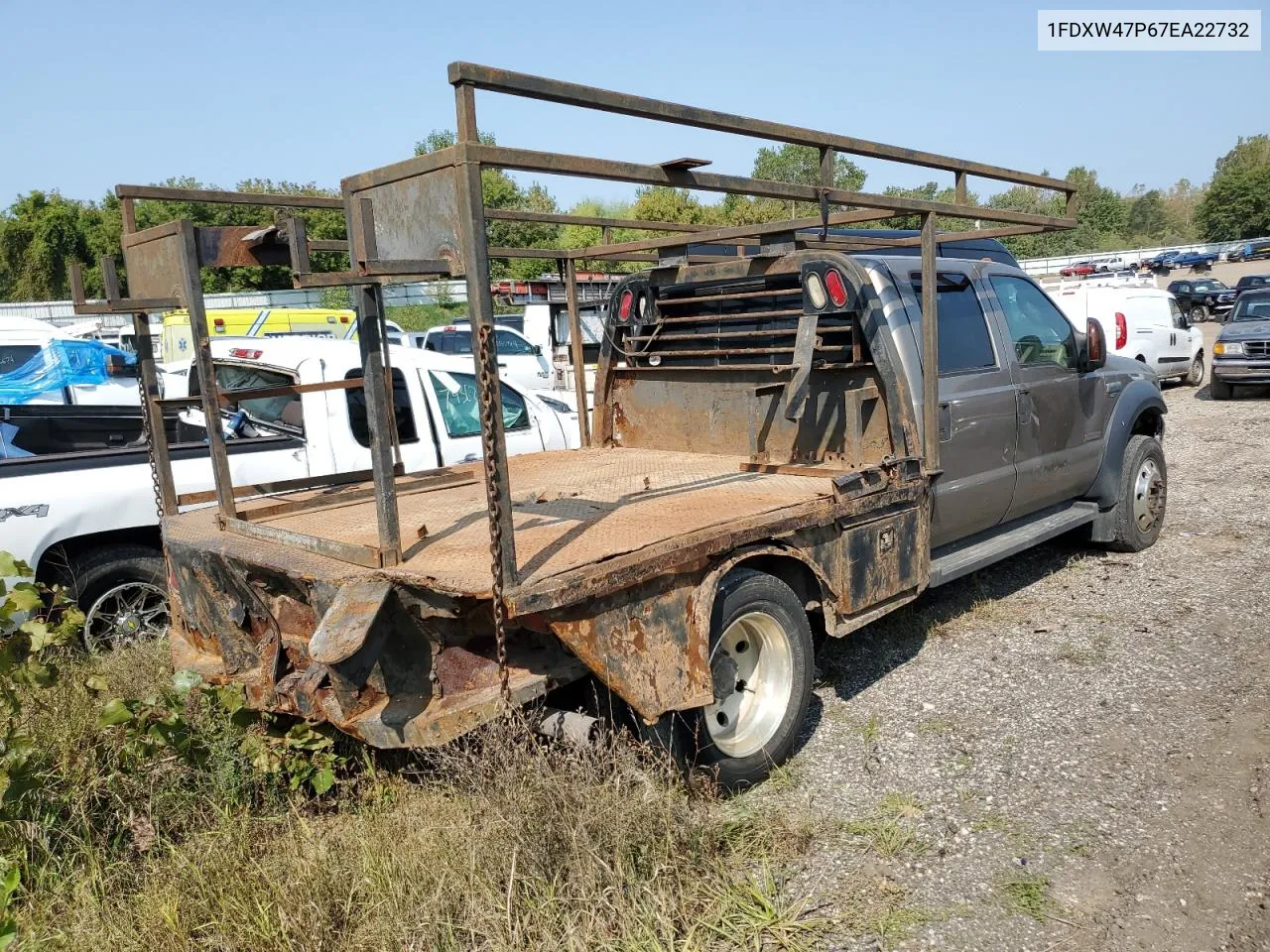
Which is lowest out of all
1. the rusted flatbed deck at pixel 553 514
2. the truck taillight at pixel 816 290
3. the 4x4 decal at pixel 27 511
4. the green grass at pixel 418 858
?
the green grass at pixel 418 858

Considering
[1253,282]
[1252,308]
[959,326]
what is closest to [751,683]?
[959,326]

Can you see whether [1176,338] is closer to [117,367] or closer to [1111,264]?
[117,367]

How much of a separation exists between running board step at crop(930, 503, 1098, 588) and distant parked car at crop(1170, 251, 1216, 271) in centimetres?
5257

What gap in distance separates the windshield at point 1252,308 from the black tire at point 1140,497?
1161cm

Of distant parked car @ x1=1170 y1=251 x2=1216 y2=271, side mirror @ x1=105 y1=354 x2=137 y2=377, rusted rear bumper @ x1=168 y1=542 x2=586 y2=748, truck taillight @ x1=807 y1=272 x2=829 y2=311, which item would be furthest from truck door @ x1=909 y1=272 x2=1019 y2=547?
distant parked car @ x1=1170 y1=251 x2=1216 y2=271

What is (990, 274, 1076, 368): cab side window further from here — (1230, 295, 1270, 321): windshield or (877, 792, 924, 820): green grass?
(1230, 295, 1270, 321): windshield

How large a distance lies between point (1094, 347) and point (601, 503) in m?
3.63

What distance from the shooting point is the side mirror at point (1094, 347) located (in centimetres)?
607

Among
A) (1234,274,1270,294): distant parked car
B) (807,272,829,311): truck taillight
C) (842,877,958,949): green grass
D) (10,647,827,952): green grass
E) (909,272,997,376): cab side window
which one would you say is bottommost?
(842,877,958,949): green grass

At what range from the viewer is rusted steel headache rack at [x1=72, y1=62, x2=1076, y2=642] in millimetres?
2846

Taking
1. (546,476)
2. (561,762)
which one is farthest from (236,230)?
(561,762)

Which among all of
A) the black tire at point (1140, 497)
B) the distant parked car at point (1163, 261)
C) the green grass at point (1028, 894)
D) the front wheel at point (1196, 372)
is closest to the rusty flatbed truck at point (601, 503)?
the green grass at point (1028, 894)

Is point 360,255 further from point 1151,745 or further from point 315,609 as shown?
point 1151,745

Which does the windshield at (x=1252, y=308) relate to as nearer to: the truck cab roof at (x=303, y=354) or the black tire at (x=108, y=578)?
the truck cab roof at (x=303, y=354)
